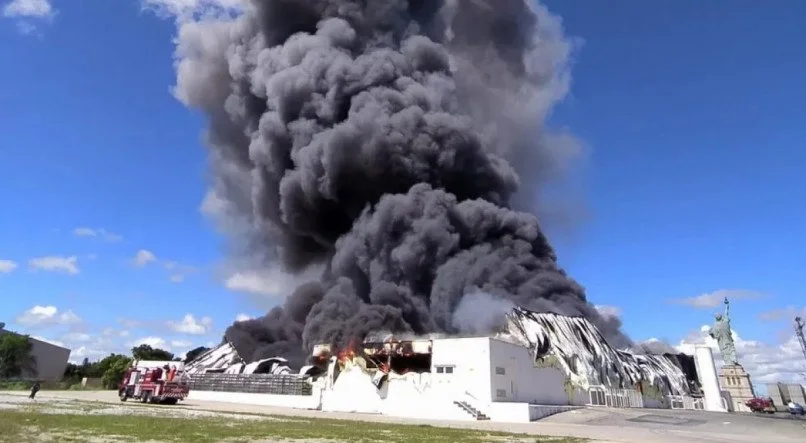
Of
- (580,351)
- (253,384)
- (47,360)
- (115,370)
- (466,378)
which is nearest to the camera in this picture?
(466,378)

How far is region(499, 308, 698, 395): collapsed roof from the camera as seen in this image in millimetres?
36812

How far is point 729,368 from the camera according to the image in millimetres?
69312

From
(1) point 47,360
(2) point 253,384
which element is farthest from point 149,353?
(2) point 253,384

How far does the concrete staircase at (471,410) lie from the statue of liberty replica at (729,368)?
174ft

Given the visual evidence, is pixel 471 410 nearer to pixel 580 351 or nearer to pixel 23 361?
pixel 580 351

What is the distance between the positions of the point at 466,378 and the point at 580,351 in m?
14.2

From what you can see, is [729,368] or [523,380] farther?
[729,368]

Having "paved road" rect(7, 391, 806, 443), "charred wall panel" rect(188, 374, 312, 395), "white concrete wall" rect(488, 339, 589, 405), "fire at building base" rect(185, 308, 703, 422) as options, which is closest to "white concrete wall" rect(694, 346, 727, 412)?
"fire at building base" rect(185, 308, 703, 422)

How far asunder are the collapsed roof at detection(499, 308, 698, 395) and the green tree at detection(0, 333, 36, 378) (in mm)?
74166

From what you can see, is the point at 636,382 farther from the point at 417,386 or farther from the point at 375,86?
the point at 375,86

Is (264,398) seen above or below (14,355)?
below

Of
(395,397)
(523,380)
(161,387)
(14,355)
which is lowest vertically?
(395,397)

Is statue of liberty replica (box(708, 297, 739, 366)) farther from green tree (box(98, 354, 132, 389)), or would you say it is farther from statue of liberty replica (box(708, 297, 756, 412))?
green tree (box(98, 354, 132, 389))

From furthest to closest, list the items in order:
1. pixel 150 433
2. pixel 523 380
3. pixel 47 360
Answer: pixel 47 360 < pixel 523 380 < pixel 150 433
